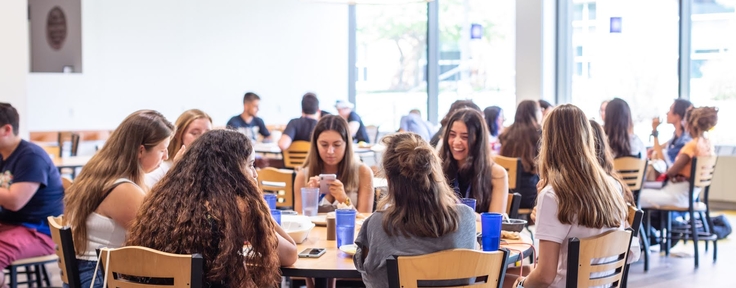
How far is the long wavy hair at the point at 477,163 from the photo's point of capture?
401cm

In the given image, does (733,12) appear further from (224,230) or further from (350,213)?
(224,230)

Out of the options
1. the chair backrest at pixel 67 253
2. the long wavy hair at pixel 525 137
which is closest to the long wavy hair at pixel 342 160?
the chair backrest at pixel 67 253

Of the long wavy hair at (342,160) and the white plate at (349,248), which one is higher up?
the long wavy hair at (342,160)

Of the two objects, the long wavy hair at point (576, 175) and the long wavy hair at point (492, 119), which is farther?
the long wavy hair at point (492, 119)

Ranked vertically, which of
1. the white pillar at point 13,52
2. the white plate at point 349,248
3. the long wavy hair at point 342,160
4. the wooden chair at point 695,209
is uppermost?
the white pillar at point 13,52

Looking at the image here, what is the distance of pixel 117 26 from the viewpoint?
960 cm

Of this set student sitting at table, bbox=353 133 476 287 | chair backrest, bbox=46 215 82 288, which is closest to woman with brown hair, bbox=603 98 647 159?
student sitting at table, bbox=353 133 476 287

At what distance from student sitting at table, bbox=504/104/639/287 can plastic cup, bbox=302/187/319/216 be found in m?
1.08

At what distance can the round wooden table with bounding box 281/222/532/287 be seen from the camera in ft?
8.85

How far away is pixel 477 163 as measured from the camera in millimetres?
4016

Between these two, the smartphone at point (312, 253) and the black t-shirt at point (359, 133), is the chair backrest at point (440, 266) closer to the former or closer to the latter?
the smartphone at point (312, 253)

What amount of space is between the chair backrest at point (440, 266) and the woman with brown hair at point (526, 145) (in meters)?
3.40

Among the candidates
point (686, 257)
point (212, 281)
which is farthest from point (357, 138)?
point (212, 281)

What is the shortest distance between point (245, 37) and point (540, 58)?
4.03 metres
